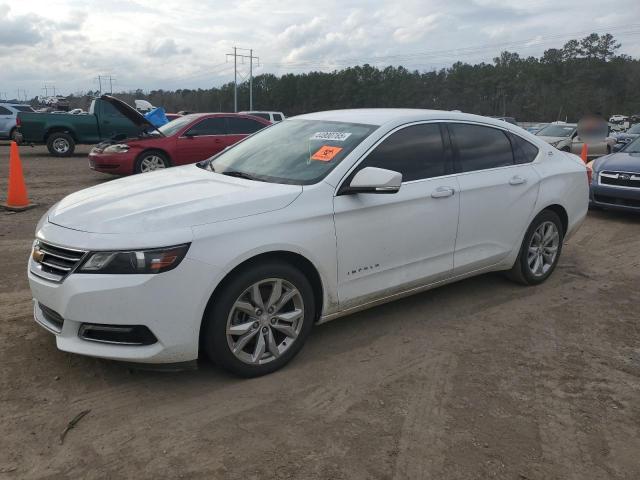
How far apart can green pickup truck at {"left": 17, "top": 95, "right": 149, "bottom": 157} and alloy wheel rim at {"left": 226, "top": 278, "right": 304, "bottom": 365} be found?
14.5 meters

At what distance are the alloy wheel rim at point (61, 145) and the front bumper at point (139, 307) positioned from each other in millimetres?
15891

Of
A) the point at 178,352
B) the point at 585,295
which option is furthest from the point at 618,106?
the point at 178,352

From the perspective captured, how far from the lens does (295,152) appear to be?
13.5 ft

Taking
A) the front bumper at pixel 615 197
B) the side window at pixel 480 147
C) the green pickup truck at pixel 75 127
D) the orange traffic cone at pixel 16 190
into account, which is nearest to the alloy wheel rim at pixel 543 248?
the side window at pixel 480 147

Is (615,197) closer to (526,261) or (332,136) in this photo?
(526,261)

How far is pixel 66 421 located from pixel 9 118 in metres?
20.9

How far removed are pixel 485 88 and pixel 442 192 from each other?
64.4 metres

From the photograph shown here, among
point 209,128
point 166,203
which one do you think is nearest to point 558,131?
point 209,128

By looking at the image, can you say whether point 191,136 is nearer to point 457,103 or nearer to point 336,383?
point 336,383

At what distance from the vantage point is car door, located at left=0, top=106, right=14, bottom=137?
20.3 metres

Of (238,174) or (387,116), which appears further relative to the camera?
(387,116)

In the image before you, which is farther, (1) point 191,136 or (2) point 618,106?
(2) point 618,106

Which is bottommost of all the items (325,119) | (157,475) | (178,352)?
(157,475)

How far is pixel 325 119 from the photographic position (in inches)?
177
